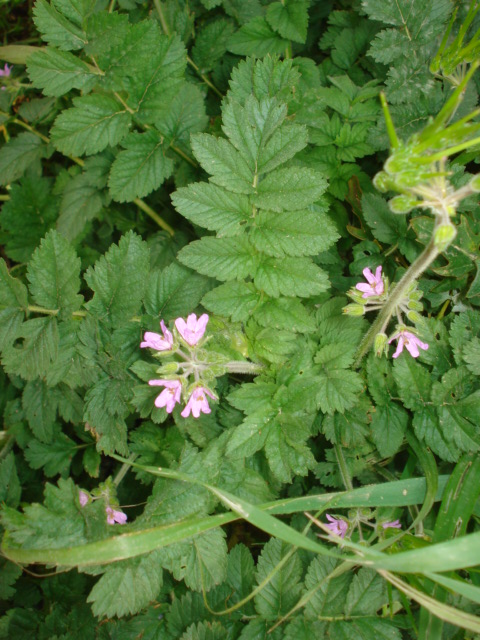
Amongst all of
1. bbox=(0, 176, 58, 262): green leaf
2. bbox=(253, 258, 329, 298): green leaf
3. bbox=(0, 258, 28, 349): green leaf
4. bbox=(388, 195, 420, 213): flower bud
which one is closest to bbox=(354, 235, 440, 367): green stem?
bbox=(388, 195, 420, 213): flower bud

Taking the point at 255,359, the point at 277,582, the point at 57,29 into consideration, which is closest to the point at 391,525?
the point at 277,582

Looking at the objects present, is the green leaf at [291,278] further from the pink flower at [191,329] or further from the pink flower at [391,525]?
the pink flower at [391,525]

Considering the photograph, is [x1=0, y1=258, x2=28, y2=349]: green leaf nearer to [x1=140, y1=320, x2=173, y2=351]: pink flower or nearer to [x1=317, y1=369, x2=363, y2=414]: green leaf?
[x1=140, y1=320, x2=173, y2=351]: pink flower

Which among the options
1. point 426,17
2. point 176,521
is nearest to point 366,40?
point 426,17

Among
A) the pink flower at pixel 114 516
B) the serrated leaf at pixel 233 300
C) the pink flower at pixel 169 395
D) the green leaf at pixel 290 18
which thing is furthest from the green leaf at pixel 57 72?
the pink flower at pixel 114 516

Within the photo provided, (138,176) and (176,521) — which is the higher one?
(138,176)

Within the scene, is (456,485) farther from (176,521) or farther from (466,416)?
(176,521)
